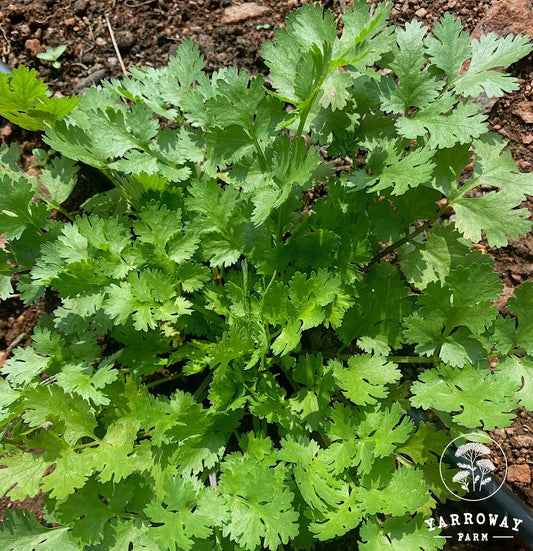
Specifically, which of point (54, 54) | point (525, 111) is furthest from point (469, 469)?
point (54, 54)

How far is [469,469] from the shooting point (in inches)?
64.9

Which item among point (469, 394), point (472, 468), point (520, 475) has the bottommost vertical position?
point (520, 475)

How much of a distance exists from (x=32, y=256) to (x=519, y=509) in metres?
1.80

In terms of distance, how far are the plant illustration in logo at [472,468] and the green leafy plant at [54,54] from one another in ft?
7.01

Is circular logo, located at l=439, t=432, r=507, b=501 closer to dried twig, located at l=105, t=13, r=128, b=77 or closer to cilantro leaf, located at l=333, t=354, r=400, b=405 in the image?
cilantro leaf, located at l=333, t=354, r=400, b=405

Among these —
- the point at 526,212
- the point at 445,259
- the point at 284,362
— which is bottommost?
the point at 284,362

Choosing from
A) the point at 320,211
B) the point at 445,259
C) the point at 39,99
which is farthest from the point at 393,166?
the point at 39,99

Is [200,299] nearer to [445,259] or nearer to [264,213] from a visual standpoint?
[264,213]

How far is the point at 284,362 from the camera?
1587mm

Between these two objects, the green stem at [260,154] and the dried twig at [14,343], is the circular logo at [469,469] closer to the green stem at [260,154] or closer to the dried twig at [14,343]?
the green stem at [260,154]

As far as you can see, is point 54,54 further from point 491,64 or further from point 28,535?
point 28,535

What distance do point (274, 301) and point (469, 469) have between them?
2.78 feet

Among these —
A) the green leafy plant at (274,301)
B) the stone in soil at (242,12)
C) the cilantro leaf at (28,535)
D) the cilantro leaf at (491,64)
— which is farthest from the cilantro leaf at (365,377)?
the stone in soil at (242,12)

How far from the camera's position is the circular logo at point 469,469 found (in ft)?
5.21
